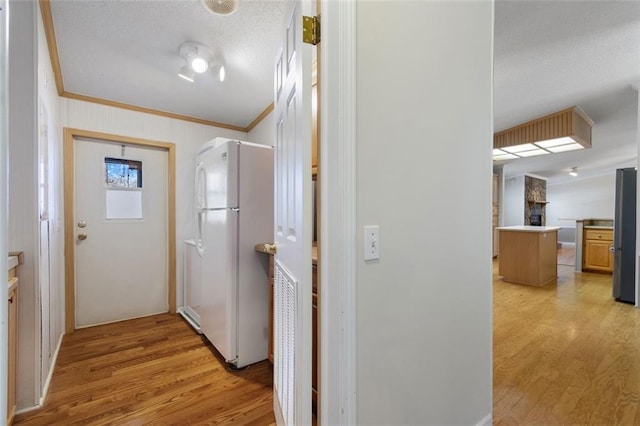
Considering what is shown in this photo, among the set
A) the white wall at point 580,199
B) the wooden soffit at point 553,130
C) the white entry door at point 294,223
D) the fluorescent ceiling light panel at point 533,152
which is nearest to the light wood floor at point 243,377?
the white entry door at point 294,223

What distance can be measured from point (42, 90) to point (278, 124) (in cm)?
160

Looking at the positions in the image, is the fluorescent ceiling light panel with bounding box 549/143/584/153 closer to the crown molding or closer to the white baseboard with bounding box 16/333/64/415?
the crown molding

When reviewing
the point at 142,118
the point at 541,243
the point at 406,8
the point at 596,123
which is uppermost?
the point at 596,123

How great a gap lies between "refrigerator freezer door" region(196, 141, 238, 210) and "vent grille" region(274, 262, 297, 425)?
88cm

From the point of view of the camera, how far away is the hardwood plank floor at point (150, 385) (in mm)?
1688

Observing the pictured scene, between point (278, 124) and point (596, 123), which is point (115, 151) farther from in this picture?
point (596, 123)

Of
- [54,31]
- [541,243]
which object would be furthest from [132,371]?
[541,243]

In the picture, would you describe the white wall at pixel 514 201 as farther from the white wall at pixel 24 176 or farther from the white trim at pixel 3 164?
the white trim at pixel 3 164

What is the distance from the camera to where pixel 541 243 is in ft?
14.4

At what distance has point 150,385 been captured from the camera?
6.49 feet

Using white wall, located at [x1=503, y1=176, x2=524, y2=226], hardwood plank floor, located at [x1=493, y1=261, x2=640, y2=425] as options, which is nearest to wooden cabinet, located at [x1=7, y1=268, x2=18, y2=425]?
hardwood plank floor, located at [x1=493, y1=261, x2=640, y2=425]

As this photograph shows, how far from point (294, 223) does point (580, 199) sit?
39.2 feet

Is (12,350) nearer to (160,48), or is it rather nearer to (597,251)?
(160,48)

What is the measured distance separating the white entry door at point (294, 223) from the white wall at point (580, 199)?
37.0 feet
